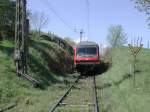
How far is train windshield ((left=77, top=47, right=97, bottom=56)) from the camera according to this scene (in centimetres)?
3916

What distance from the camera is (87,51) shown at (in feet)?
129

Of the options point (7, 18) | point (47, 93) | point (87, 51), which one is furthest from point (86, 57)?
point (47, 93)

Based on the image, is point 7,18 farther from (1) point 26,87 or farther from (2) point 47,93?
(2) point 47,93

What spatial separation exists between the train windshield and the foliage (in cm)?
692

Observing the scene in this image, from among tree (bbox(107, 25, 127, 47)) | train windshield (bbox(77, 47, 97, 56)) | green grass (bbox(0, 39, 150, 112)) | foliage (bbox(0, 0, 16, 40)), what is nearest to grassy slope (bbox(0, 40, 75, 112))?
green grass (bbox(0, 39, 150, 112))

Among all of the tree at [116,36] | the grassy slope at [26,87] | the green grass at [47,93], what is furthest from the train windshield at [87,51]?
the tree at [116,36]

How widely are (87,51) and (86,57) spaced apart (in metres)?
0.87

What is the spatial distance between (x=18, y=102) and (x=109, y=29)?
342 feet

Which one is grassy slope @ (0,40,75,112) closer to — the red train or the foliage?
the foliage

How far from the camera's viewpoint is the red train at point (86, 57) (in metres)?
38.5

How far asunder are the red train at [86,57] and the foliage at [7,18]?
683 cm

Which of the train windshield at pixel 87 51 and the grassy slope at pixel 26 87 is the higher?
the train windshield at pixel 87 51

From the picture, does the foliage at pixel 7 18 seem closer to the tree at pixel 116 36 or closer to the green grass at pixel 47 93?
the green grass at pixel 47 93

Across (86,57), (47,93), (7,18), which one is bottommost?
(47,93)
